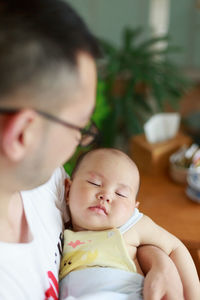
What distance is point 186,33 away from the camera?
3.51 m

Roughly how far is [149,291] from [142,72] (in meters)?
1.64

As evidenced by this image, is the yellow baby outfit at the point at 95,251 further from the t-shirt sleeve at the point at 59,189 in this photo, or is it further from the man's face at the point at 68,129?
the man's face at the point at 68,129

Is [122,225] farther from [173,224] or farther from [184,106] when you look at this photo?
[184,106]

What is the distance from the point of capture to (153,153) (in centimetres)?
175

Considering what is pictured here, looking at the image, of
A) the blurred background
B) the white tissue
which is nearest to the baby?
the white tissue

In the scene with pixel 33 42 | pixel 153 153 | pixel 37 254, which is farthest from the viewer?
pixel 153 153

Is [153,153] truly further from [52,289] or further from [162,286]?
[52,289]

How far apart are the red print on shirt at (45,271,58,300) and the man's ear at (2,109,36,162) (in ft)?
1.16

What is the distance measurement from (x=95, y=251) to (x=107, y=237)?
0.05m

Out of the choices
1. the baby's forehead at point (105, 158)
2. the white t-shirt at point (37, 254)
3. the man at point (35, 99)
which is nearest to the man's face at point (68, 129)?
the man at point (35, 99)

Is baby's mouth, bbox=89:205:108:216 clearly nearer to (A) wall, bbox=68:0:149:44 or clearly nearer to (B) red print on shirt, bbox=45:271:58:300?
(B) red print on shirt, bbox=45:271:58:300

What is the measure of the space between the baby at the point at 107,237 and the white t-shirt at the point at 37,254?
53 millimetres

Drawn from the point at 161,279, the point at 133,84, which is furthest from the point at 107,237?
the point at 133,84

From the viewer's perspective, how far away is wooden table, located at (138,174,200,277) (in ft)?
4.42
